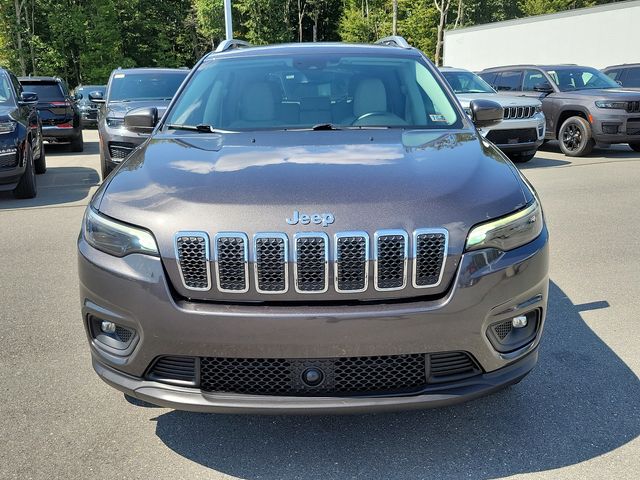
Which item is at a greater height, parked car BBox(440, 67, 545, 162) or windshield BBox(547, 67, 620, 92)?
windshield BBox(547, 67, 620, 92)

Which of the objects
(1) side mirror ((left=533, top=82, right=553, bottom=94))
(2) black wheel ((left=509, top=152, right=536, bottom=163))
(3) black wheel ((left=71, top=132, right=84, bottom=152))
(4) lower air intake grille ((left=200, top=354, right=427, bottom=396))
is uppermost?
(4) lower air intake grille ((left=200, top=354, right=427, bottom=396))

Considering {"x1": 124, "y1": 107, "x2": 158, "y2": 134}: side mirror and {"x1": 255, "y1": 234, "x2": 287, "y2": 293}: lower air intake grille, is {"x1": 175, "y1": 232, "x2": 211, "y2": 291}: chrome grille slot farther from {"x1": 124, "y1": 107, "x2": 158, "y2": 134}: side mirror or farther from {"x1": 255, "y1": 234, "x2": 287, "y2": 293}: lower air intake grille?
{"x1": 124, "y1": 107, "x2": 158, "y2": 134}: side mirror

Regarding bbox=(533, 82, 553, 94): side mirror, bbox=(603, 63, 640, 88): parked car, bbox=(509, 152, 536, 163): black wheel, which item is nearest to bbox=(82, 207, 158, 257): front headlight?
bbox=(509, 152, 536, 163): black wheel

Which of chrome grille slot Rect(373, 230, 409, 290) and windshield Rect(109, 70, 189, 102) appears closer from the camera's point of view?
chrome grille slot Rect(373, 230, 409, 290)

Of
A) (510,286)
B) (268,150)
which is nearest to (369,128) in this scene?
(268,150)

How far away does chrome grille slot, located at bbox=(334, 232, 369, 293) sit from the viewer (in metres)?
2.29

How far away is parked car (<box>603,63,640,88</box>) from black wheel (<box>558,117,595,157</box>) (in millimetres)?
3153

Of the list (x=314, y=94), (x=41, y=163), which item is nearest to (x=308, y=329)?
(x=314, y=94)

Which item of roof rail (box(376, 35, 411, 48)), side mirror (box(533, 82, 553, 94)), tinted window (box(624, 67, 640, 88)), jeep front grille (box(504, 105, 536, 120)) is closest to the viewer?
roof rail (box(376, 35, 411, 48))

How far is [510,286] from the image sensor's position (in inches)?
96.1

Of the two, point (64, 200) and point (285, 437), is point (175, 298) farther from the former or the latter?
point (64, 200)

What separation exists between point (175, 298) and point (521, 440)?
160 centimetres

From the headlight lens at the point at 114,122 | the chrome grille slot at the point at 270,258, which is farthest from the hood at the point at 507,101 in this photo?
the chrome grille slot at the point at 270,258

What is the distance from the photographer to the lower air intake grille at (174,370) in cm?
239
